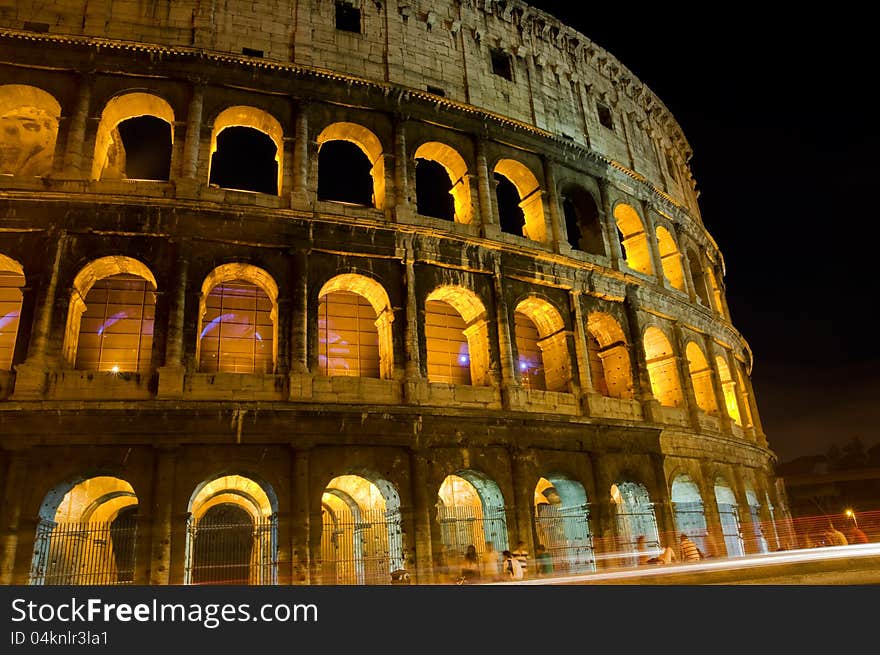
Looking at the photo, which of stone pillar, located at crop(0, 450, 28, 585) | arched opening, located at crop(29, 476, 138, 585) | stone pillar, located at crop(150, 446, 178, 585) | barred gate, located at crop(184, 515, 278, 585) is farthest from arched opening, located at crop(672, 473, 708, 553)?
stone pillar, located at crop(0, 450, 28, 585)

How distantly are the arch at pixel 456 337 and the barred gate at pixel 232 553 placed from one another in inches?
197

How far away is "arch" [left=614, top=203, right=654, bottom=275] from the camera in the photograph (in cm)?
1816

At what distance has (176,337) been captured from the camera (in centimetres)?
1156

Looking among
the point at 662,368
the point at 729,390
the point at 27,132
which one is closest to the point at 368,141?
the point at 27,132

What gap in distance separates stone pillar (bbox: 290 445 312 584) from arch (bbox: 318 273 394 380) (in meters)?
2.66

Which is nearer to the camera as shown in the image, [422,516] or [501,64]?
[422,516]

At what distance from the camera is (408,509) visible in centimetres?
1182

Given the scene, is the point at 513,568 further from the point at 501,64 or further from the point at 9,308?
the point at 501,64

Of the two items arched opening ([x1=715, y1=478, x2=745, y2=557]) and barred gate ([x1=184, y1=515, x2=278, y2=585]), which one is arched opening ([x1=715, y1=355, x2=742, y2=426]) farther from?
barred gate ([x1=184, y1=515, x2=278, y2=585])

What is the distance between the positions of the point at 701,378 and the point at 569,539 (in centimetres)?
754

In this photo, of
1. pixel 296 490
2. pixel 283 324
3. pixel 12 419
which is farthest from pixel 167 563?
pixel 283 324

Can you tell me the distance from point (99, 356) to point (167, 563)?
4706 mm

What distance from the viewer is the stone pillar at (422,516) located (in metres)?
11.4

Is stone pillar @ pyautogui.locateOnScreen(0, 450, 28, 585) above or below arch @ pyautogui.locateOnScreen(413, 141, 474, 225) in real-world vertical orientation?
below
